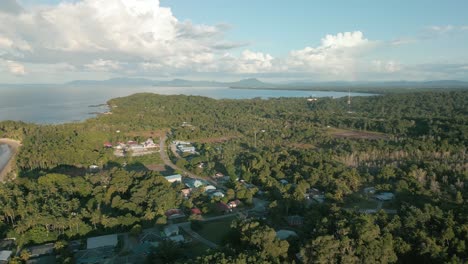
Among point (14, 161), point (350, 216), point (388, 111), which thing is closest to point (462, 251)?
point (350, 216)

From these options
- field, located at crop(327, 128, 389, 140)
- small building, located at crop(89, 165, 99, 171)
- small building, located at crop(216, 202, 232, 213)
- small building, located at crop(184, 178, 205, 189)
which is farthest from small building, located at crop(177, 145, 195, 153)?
field, located at crop(327, 128, 389, 140)

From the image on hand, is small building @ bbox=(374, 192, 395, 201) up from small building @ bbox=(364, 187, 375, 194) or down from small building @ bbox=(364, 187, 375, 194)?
down

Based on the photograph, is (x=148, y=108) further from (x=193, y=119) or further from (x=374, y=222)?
(x=374, y=222)

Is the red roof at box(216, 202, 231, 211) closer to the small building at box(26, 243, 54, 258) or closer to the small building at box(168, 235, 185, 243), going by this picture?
the small building at box(168, 235, 185, 243)

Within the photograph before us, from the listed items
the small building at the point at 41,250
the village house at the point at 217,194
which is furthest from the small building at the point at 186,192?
the small building at the point at 41,250

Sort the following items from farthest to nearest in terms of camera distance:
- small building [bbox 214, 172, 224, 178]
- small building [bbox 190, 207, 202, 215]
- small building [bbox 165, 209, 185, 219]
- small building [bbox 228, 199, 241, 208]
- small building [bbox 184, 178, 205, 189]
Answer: small building [bbox 214, 172, 224, 178]
small building [bbox 184, 178, 205, 189]
small building [bbox 228, 199, 241, 208]
small building [bbox 190, 207, 202, 215]
small building [bbox 165, 209, 185, 219]

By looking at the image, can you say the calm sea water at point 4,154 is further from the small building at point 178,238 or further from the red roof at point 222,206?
the small building at point 178,238

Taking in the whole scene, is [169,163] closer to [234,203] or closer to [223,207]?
[234,203]
